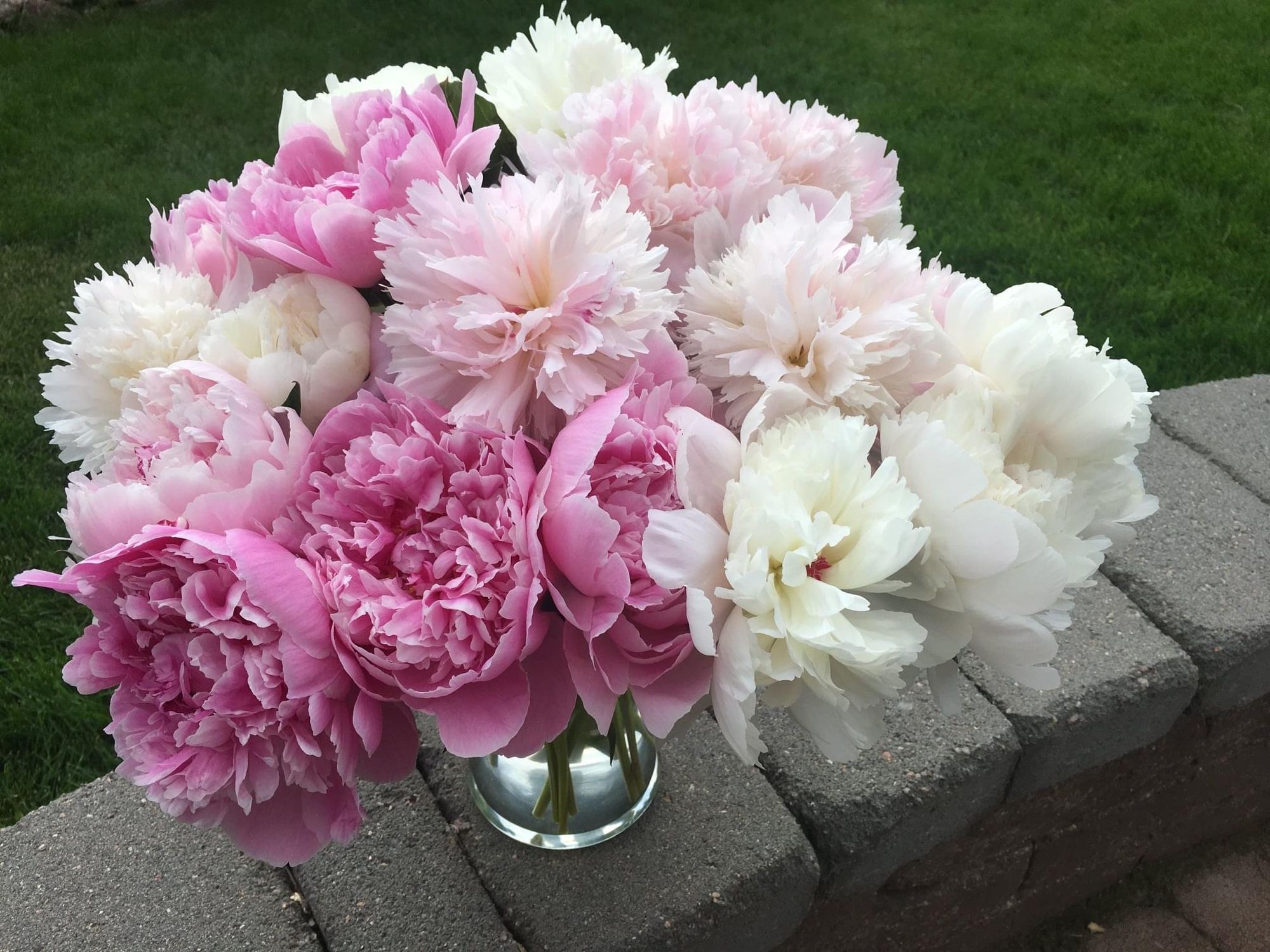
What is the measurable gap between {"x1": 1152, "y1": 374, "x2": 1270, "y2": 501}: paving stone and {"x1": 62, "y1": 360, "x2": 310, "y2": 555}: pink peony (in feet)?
4.52

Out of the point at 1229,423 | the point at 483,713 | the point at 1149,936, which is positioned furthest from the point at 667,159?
the point at 1149,936

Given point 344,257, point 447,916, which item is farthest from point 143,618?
point 447,916

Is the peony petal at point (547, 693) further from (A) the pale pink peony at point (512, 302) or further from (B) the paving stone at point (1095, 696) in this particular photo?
(B) the paving stone at point (1095, 696)

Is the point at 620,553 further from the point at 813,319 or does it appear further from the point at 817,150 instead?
the point at 817,150

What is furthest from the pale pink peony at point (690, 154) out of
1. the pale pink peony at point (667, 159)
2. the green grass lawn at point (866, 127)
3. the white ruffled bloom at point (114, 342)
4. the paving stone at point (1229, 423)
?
the green grass lawn at point (866, 127)

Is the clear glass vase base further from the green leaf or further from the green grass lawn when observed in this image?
the green grass lawn

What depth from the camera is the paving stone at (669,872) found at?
960 millimetres

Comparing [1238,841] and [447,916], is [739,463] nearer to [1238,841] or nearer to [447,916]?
[447,916]

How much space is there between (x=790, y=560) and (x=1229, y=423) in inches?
53.2

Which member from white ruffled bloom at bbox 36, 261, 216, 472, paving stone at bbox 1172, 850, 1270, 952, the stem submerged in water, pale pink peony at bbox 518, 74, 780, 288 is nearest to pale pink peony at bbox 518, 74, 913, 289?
pale pink peony at bbox 518, 74, 780, 288

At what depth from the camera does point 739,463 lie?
1.85 ft

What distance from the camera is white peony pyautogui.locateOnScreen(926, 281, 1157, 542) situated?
592mm

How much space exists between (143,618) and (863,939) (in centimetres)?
104

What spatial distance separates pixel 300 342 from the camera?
60 cm
